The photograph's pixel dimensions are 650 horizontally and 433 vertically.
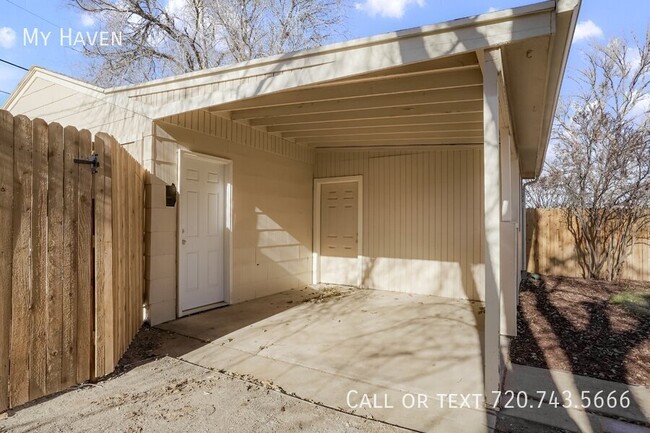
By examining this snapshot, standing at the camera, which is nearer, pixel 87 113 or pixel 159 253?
pixel 159 253

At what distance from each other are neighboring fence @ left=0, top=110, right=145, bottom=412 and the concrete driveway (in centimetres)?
97

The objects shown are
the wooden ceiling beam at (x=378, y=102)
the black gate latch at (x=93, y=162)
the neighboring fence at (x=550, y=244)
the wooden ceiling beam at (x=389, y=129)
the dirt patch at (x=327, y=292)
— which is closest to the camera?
the black gate latch at (x=93, y=162)

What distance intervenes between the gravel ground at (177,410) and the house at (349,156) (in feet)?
4.30

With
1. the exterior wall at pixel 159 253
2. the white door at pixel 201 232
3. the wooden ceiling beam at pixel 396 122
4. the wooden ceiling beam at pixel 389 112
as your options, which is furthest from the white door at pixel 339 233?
the exterior wall at pixel 159 253

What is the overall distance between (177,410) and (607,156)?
9377 mm

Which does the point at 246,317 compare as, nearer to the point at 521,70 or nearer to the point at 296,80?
the point at 296,80

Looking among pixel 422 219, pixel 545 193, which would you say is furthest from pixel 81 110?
pixel 545 193

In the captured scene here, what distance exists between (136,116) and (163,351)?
2785mm

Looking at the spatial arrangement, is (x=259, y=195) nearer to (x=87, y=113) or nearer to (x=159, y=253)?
(x=159, y=253)

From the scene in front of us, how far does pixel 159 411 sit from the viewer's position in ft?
7.71

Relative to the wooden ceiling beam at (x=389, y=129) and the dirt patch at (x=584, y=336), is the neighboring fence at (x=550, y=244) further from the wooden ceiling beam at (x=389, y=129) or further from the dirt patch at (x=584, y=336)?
the wooden ceiling beam at (x=389, y=129)

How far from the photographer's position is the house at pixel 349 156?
8.47 feet

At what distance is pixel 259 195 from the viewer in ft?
18.9

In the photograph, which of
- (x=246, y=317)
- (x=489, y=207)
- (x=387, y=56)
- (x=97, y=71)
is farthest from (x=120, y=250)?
(x=97, y=71)
